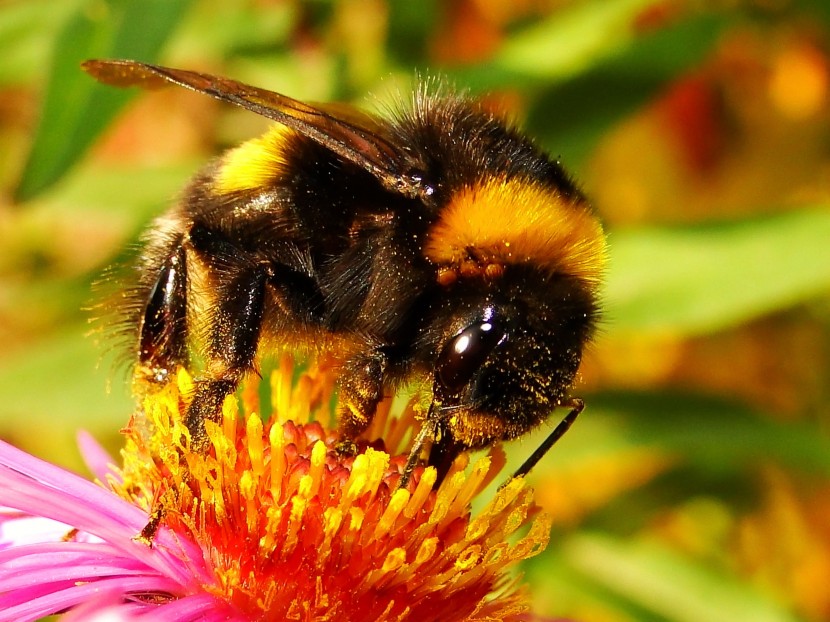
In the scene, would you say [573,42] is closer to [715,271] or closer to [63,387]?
[715,271]

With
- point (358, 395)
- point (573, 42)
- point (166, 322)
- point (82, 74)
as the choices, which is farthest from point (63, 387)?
point (573, 42)

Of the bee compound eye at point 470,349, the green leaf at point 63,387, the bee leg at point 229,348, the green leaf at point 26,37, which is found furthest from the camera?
the green leaf at point 26,37

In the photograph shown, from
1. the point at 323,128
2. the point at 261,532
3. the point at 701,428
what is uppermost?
the point at 701,428

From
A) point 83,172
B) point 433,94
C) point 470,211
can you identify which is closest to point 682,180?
point 83,172

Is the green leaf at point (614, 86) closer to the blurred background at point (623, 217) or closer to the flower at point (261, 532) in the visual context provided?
the blurred background at point (623, 217)

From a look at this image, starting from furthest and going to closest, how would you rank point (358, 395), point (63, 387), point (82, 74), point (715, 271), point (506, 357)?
point (715, 271) < point (63, 387) < point (82, 74) < point (358, 395) < point (506, 357)

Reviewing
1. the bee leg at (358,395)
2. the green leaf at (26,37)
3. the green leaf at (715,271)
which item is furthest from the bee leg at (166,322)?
the green leaf at (26,37)

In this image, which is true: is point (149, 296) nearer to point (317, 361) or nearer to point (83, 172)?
point (317, 361)

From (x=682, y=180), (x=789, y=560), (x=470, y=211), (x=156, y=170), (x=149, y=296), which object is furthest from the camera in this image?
(x=682, y=180)
